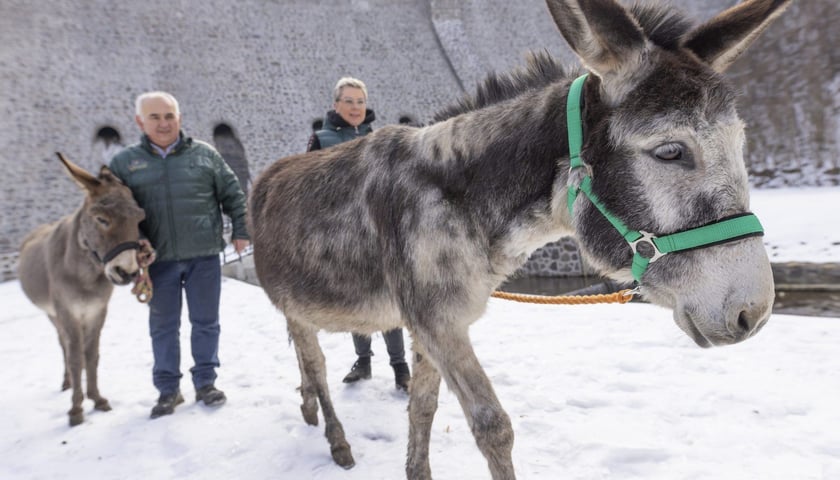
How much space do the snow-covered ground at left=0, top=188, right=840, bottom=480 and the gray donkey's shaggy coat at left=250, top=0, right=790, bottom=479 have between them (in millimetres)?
569

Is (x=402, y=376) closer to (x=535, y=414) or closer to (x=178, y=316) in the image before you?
(x=535, y=414)

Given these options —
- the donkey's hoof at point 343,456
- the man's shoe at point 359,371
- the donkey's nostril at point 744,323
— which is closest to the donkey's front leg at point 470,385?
the donkey's nostril at point 744,323

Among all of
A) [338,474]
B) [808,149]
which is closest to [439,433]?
[338,474]

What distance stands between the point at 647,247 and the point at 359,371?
3.14 metres

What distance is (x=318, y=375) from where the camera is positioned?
285 cm

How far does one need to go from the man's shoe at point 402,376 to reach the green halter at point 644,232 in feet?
8.64

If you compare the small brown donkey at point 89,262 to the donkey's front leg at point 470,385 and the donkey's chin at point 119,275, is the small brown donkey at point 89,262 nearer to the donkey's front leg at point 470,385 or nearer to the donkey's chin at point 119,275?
the donkey's chin at point 119,275

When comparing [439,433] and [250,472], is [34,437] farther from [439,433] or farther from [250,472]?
[439,433]

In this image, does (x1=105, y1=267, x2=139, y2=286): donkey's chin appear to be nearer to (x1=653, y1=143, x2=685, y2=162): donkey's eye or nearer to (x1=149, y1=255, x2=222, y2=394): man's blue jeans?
(x1=149, y1=255, x2=222, y2=394): man's blue jeans

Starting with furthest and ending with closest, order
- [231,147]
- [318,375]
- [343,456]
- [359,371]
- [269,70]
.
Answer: [269,70], [231,147], [359,371], [318,375], [343,456]

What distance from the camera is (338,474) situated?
2506 mm

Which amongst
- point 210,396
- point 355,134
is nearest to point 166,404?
point 210,396

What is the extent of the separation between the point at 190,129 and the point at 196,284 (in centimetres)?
1718

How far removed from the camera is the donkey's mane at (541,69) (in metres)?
1.39
